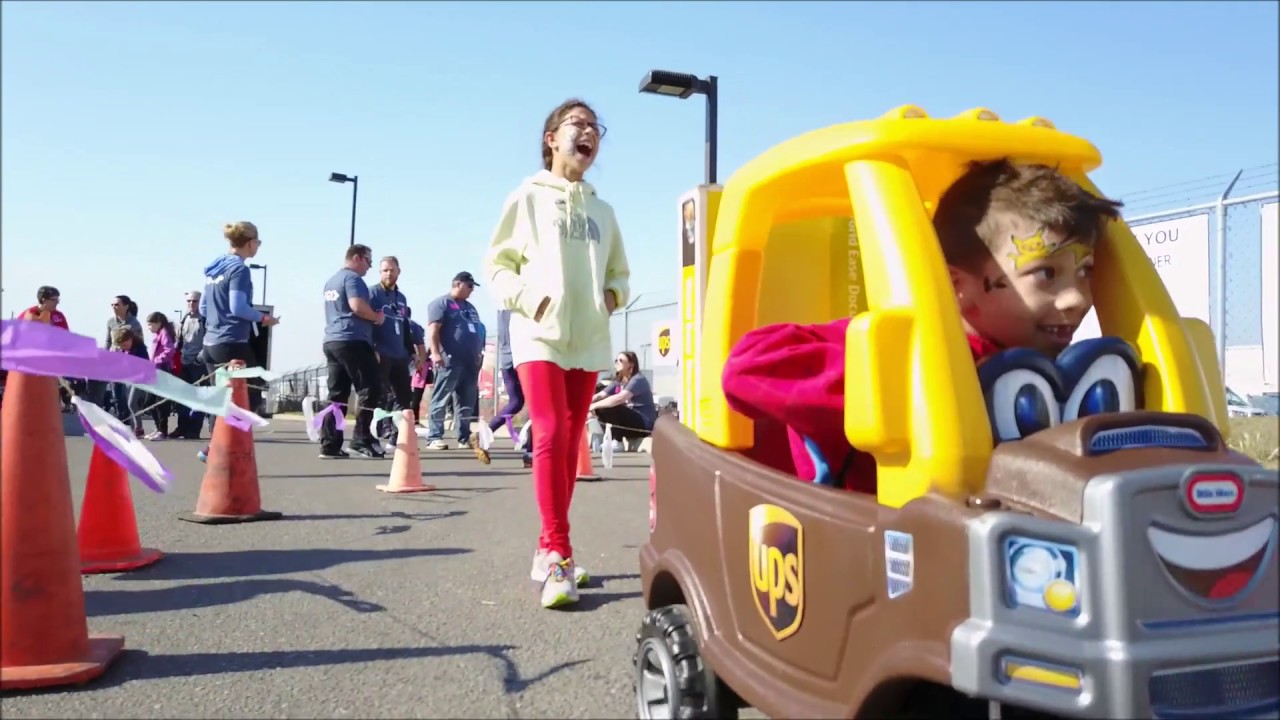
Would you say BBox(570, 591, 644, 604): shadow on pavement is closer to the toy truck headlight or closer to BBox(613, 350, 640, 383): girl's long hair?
the toy truck headlight

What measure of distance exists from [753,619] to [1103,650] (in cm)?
77

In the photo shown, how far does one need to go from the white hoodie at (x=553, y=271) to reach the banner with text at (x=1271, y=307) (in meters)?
2.51

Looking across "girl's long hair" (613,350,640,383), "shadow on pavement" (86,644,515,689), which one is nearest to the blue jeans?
"girl's long hair" (613,350,640,383)

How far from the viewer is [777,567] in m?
1.73

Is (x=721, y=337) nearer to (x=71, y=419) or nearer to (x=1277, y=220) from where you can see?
(x=1277, y=220)

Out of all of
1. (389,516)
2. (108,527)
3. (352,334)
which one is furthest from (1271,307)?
(352,334)

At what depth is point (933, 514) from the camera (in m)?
1.33

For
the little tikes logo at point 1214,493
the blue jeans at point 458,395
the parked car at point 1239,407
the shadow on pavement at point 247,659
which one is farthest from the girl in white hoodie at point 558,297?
the blue jeans at point 458,395

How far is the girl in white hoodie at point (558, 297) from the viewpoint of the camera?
11.5 ft

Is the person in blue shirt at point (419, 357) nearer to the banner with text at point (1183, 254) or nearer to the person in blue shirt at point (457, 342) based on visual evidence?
the person in blue shirt at point (457, 342)

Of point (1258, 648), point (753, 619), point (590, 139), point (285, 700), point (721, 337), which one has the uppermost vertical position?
point (590, 139)

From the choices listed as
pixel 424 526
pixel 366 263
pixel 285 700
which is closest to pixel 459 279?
pixel 366 263

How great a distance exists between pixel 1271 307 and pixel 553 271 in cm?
267

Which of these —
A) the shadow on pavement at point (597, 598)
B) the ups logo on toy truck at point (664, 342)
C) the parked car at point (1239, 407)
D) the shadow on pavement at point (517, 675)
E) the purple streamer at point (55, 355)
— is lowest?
the shadow on pavement at point (517, 675)
